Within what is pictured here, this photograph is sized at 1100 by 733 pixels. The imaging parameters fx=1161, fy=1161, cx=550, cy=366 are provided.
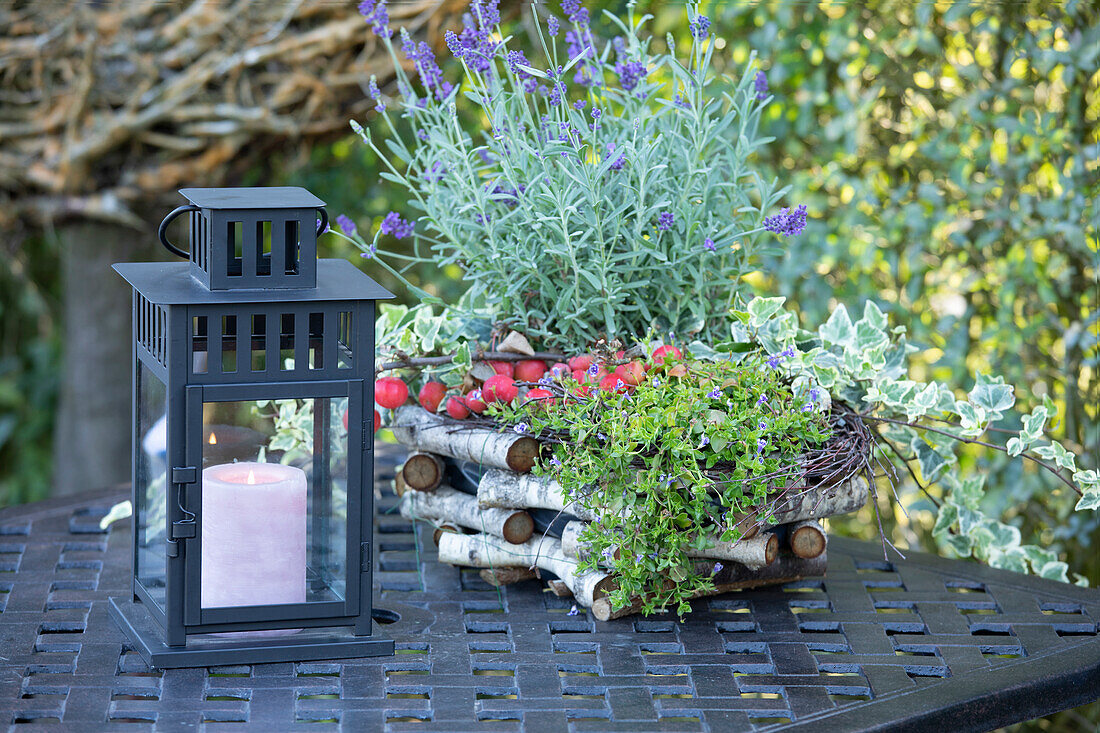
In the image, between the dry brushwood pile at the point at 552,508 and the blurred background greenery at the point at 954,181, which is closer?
the dry brushwood pile at the point at 552,508

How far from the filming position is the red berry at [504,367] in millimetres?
1695

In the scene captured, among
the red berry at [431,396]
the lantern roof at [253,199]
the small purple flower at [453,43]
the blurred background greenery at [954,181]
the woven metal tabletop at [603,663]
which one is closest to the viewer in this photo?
the woven metal tabletop at [603,663]

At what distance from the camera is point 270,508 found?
1.37 meters

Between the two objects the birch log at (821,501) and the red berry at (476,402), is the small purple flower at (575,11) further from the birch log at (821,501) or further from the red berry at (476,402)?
the birch log at (821,501)

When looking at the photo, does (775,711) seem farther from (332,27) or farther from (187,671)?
(332,27)

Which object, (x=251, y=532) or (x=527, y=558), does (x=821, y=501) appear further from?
(x=251, y=532)

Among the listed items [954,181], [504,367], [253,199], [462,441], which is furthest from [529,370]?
[954,181]

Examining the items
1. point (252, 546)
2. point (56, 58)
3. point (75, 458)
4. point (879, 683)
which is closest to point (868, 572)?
point (879, 683)

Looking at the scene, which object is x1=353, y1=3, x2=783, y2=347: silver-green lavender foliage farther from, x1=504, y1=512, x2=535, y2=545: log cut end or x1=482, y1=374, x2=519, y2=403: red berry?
x1=504, y1=512, x2=535, y2=545: log cut end

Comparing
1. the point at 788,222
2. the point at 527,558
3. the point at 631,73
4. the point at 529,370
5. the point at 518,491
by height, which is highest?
the point at 631,73

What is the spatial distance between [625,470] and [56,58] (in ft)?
6.09

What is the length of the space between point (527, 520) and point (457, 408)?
0.19 meters

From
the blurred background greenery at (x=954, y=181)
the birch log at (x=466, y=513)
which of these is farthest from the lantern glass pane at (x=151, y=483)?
the blurred background greenery at (x=954, y=181)

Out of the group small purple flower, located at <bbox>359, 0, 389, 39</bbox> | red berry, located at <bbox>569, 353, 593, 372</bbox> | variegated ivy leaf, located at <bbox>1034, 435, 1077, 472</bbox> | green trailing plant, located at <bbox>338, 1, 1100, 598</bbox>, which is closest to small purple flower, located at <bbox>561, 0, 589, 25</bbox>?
green trailing plant, located at <bbox>338, 1, 1100, 598</bbox>
